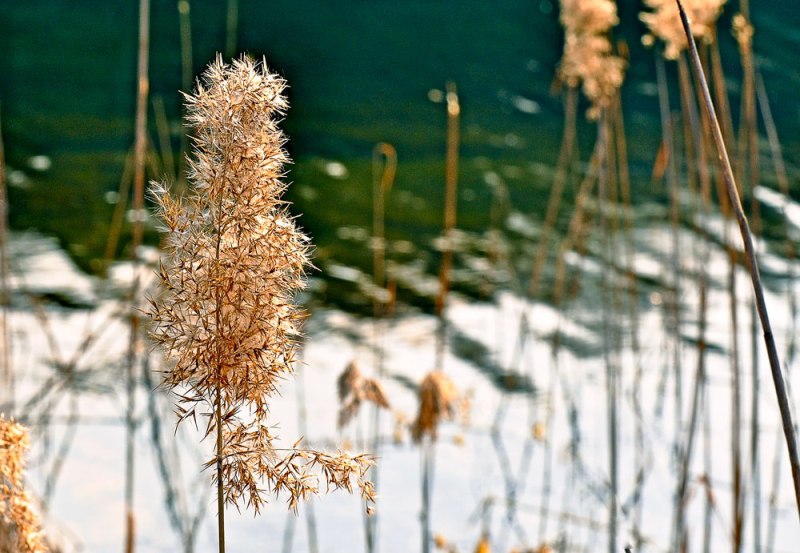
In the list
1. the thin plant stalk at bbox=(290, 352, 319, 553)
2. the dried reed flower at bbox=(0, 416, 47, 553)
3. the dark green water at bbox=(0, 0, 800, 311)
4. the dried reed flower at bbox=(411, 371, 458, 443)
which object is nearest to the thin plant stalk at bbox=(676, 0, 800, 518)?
the dried reed flower at bbox=(0, 416, 47, 553)

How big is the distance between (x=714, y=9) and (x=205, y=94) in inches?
57.3

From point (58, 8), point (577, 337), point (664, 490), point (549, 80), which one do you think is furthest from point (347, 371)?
point (58, 8)

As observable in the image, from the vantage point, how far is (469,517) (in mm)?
3057

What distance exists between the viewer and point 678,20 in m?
1.98

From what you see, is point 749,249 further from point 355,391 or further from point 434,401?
point 434,401

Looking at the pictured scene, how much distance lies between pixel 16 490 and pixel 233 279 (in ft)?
0.80

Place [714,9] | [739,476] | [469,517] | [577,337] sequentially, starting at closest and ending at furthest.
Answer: [739,476] < [714,9] < [469,517] < [577,337]

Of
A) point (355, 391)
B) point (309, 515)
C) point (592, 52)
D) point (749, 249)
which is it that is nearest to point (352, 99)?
point (592, 52)

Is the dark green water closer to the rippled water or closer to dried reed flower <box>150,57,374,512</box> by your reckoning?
the rippled water

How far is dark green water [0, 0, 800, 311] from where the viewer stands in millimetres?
5621

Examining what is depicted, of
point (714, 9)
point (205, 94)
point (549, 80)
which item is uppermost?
point (549, 80)

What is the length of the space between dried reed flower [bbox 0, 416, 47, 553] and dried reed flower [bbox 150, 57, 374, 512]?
0.53 feet

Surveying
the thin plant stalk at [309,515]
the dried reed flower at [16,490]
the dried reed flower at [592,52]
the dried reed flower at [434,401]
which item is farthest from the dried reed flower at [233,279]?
the dried reed flower at [592,52]

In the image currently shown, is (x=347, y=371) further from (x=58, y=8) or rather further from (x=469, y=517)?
(x=58, y=8)
